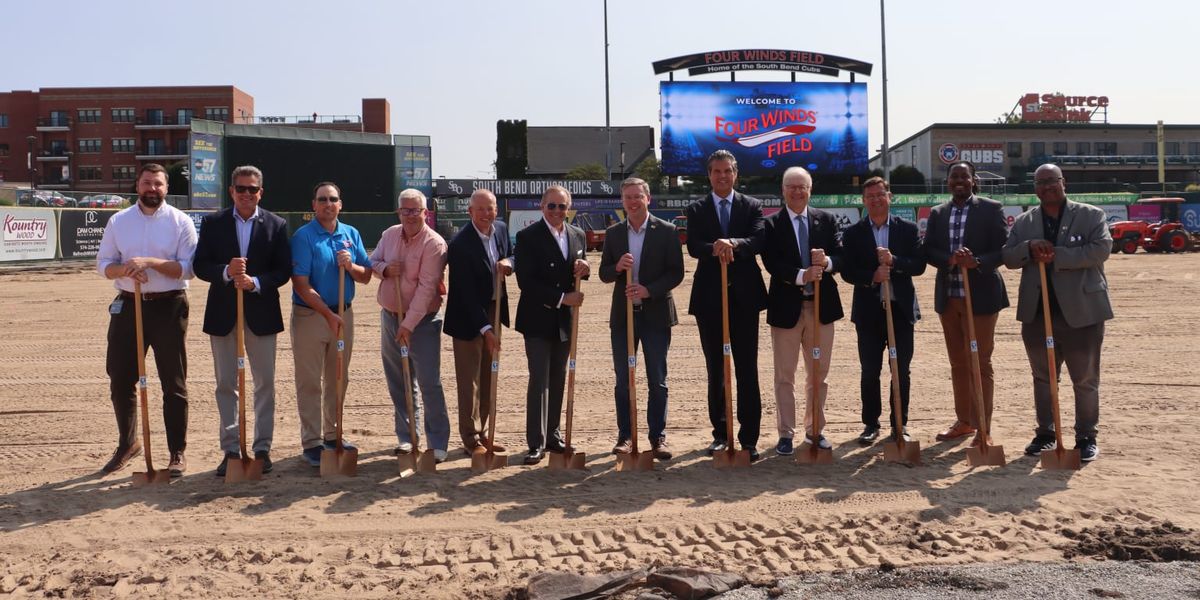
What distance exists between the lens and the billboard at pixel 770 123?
1741 inches

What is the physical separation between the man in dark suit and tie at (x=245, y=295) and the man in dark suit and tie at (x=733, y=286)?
2.92 metres

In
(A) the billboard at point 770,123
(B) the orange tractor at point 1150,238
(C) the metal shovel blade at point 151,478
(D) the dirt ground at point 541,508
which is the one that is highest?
(A) the billboard at point 770,123

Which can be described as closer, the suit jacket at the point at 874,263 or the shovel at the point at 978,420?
the shovel at the point at 978,420

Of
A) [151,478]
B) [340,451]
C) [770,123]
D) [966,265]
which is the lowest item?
[151,478]

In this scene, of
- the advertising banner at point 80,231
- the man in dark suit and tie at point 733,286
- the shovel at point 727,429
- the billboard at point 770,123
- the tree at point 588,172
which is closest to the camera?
the shovel at point 727,429

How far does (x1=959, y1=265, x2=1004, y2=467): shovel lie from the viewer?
6.72 meters

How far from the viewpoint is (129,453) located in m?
6.91

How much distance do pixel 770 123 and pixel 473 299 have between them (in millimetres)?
39959

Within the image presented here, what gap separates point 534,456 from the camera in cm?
700

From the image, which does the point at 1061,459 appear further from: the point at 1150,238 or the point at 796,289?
the point at 1150,238

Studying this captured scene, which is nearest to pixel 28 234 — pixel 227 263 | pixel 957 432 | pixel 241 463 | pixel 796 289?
pixel 227 263

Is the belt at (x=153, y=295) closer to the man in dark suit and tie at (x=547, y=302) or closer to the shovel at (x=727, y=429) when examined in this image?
the man in dark suit and tie at (x=547, y=302)

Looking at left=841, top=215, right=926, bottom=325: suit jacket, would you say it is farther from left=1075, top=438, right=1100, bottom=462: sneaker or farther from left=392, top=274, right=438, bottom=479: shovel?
left=392, top=274, right=438, bottom=479: shovel

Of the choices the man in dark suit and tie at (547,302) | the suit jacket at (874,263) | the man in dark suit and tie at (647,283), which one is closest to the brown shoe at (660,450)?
the man in dark suit and tie at (647,283)
